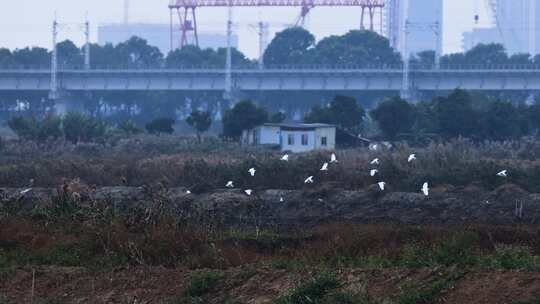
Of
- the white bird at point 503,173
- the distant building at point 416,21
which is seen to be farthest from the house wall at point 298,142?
the distant building at point 416,21

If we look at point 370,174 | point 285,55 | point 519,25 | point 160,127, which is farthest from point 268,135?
point 519,25

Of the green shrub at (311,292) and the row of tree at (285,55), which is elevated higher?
the row of tree at (285,55)

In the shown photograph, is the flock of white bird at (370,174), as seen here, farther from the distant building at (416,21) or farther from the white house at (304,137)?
the distant building at (416,21)

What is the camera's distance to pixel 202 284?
56.4 ft

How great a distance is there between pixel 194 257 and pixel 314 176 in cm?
2329

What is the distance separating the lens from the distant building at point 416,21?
148 metres

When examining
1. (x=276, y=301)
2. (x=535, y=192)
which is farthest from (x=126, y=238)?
(x=535, y=192)

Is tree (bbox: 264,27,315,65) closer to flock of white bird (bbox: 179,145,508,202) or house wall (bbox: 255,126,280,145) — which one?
house wall (bbox: 255,126,280,145)

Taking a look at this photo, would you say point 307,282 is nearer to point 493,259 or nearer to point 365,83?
point 493,259

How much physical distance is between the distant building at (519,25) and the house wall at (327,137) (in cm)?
12602

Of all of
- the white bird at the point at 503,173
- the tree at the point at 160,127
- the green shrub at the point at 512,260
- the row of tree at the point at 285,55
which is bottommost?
the tree at the point at 160,127

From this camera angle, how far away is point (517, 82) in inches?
3767

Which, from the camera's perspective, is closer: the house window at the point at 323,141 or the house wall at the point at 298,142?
the house wall at the point at 298,142

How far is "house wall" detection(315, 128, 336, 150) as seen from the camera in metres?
58.6
